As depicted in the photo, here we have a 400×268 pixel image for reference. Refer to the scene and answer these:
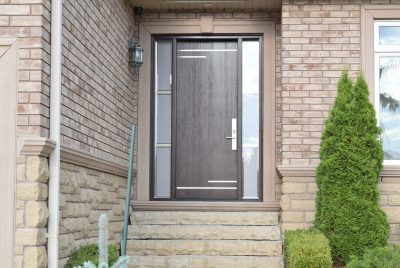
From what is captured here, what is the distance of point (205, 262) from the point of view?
25.7 ft

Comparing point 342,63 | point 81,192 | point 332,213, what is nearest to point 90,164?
point 81,192

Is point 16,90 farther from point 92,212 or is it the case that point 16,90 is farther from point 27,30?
point 92,212

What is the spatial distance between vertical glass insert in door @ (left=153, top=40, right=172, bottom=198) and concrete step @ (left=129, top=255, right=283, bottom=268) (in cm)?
135

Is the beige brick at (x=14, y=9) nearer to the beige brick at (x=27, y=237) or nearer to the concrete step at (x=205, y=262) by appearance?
the beige brick at (x=27, y=237)

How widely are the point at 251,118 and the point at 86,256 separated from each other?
12.3 ft

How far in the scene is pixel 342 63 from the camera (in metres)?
8.16

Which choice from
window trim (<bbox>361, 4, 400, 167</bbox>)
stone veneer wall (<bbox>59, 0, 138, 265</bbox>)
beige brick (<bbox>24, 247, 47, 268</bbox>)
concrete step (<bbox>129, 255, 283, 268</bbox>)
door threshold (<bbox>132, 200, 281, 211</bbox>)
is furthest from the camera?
door threshold (<bbox>132, 200, 281, 211</bbox>)

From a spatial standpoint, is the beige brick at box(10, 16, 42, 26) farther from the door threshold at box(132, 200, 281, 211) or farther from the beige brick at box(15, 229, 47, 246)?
the door threshold at box(132, 200, 281, 211)

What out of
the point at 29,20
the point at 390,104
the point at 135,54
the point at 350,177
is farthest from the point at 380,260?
the point at 135,54

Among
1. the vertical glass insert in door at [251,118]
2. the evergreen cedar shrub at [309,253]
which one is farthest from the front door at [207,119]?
the evergreen cedar shrub at [309,253]

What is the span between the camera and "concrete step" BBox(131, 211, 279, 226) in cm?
848

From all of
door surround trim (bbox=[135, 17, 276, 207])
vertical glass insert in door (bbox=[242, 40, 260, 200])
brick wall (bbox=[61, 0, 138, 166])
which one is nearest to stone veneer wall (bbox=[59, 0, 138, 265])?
brick wall (bbox=[61, 0, 138, 166])

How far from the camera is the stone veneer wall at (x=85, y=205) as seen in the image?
19.6ft

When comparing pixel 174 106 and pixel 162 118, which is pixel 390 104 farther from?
pixel 162 118
